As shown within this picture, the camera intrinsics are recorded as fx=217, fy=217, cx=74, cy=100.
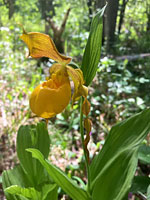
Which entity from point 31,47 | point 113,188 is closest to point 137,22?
point 31,47

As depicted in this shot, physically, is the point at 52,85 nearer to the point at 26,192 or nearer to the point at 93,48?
the point at 93,48

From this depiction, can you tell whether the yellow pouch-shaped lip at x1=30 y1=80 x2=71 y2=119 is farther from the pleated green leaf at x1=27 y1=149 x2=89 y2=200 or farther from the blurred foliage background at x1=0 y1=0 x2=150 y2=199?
the blurred foliage background at x1=0 y1=0 x2=150 y2=199

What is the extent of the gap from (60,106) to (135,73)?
5.11ft

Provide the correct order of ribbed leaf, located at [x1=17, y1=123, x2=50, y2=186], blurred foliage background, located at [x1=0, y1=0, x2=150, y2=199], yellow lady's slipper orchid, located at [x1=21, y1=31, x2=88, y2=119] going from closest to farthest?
yellow lady's slipper orchid, located at [x1=21, y1=31, x2=88, y2=119] → ribbed leaf, located at [x1=17, y1=123, x2=50, y2=186] → blurred foliage background, located at [x1=0, y1=0, x2=150, y2=199]

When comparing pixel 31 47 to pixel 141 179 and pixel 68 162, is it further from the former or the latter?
pixel 68 162

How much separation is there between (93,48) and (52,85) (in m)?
0.26

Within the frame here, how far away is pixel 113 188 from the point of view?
0.71m

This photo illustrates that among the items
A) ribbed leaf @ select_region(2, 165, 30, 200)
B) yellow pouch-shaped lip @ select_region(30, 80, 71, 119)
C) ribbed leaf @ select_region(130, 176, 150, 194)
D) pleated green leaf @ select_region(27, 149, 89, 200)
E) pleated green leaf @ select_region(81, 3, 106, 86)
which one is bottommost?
ribbed leaf @ select_region(2, 165, 30, 200)

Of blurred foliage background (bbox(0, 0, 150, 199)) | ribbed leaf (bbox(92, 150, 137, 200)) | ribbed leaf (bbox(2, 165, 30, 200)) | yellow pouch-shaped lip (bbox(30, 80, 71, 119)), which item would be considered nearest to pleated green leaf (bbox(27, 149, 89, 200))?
ribbed leaf (bbox(92, 150, 137, 200))

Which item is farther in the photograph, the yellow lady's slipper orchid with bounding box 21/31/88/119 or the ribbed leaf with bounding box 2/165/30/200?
the ribbed leaf with bounding box 2/165/30/200

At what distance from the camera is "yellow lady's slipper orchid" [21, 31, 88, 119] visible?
2.48ft

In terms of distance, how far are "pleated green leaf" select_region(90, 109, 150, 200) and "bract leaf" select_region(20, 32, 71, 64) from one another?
1.06ft

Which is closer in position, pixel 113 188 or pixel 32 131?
pixel 113 188

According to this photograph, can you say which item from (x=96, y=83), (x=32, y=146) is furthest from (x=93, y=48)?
(x=96, y=83)
